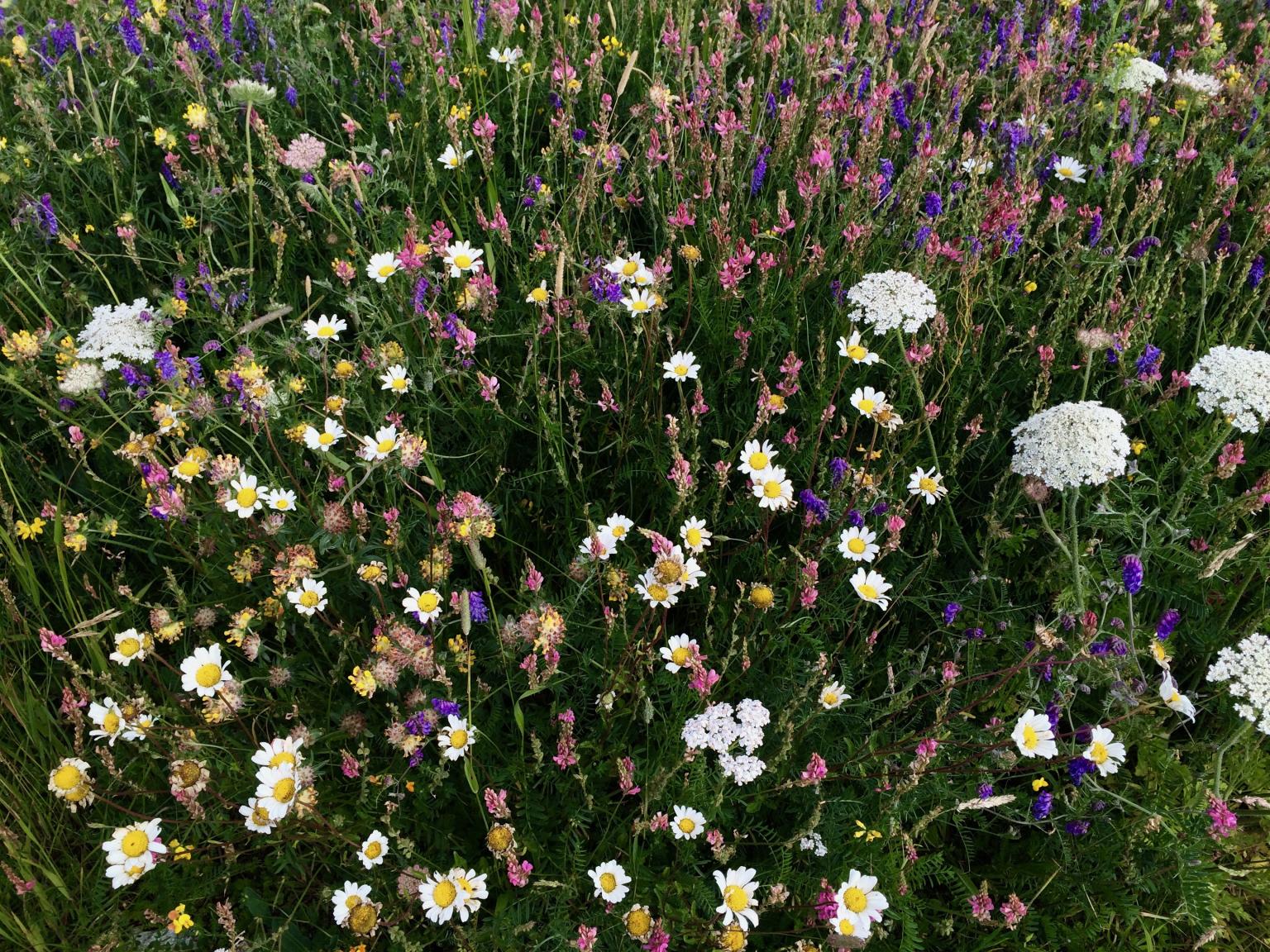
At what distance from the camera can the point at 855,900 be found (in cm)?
165

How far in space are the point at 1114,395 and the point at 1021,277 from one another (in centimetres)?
48

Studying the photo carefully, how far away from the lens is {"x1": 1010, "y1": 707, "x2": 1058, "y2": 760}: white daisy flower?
1.75 metres

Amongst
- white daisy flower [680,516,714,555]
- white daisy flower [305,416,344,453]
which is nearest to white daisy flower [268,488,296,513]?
white daisy flower [305,416,344,453]

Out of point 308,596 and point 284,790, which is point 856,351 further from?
point 284,790

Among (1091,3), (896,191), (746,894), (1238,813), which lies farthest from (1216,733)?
(1091,3)

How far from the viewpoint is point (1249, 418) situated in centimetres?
201

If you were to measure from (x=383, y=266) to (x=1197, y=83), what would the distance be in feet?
9.93

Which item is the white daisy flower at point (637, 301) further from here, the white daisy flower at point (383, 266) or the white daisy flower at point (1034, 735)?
the white daisy flower at point (1034, 735)

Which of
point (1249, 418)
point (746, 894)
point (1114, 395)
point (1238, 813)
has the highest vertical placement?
point (1249, 418)

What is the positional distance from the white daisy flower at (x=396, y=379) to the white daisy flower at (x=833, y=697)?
1307 millimetres

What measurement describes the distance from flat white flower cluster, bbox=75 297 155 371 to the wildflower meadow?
1 cm

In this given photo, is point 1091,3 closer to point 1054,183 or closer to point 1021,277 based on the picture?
point 1054,183

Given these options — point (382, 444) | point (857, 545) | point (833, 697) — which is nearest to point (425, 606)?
point (382, 444)

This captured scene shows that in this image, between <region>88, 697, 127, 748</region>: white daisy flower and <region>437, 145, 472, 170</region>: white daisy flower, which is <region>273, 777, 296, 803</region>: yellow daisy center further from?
<region>437, 145, 472, 170</region>: white daisy flower
